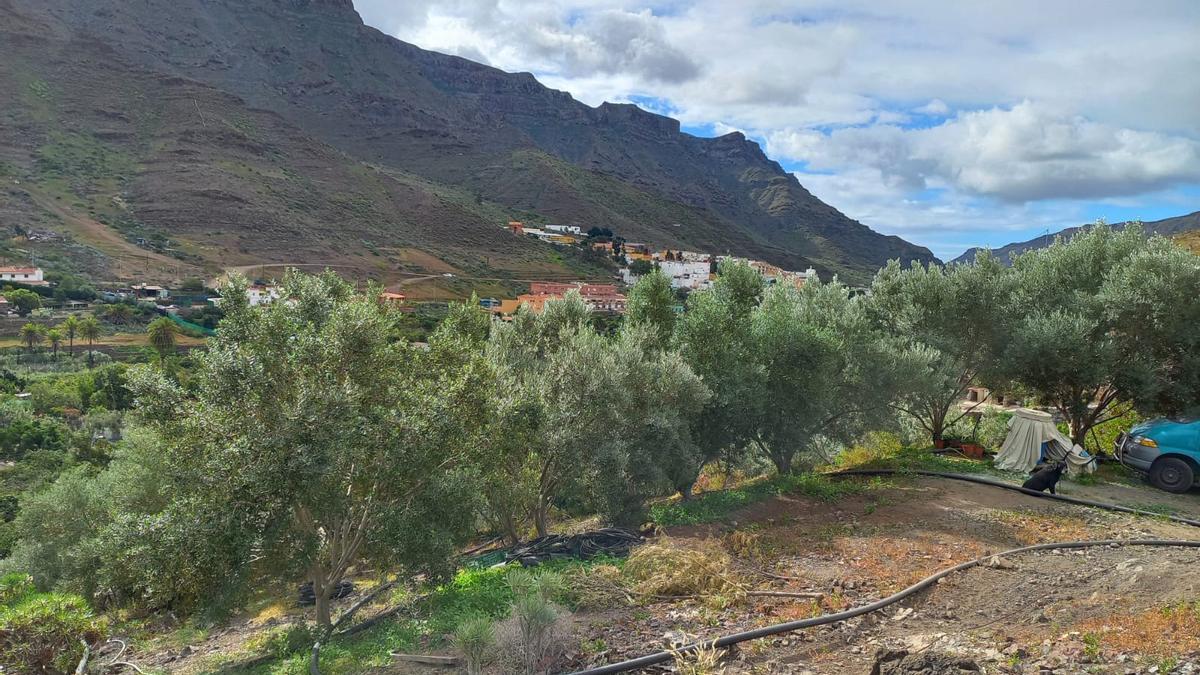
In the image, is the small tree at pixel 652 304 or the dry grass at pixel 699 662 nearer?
the dry grass at pixel 699 662

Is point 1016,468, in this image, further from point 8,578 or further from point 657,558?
point 8,578

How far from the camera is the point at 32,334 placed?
173ft

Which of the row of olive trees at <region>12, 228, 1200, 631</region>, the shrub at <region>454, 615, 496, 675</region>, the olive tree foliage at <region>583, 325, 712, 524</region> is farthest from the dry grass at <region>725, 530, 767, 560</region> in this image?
the shrub at <region>454, 615, 496, 675</region>

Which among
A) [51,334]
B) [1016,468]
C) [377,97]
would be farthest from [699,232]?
[1016,468]

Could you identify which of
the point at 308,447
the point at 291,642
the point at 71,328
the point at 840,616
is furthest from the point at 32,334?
the point at 840,616

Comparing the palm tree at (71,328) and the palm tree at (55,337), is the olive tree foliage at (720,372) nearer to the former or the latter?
the palm tree at (71,328)

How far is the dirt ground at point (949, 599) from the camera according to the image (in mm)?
5879

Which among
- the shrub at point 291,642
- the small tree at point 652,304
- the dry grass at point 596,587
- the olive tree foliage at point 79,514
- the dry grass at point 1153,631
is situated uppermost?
the small tree at point 652,304

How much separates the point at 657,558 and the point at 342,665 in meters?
3.93

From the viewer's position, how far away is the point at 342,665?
6934mm

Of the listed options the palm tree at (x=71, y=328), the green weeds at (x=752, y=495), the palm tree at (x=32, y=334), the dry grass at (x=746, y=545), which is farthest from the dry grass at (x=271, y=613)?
the palm tree at (x=32, y=334)

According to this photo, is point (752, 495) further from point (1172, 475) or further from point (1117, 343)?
point (1117, 343)

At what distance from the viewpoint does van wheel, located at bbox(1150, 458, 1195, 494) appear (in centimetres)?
1217

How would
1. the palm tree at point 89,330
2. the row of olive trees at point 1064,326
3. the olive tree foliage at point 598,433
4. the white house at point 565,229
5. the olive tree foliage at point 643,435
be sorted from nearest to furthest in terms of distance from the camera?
the olive tree foliage at point 598,433, the olive tree foliage at point 643,435, the row of olive trees at point 1064,326, the palm tree at point 89,330, the white house at point 565,229
